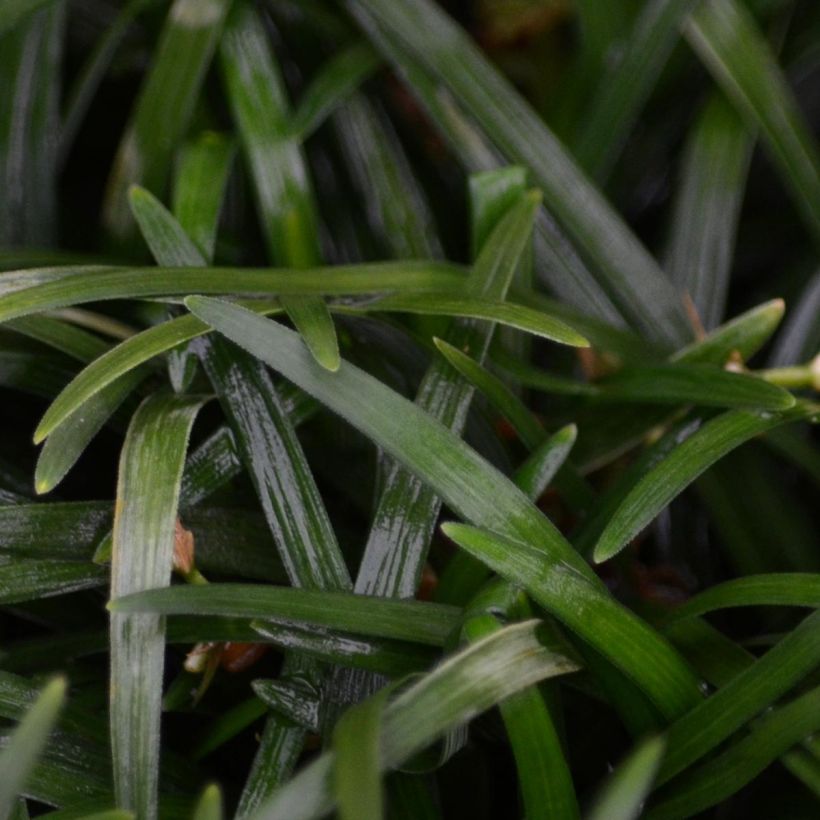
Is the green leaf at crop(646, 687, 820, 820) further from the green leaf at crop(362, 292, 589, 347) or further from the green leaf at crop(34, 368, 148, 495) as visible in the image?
the green leaf at crop(34, 368, 148, 495)

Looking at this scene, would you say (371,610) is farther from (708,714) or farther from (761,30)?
(761,30)

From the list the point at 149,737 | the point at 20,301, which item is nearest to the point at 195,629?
the point at 149,737

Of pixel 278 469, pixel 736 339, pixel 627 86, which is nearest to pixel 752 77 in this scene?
pixel 627 86

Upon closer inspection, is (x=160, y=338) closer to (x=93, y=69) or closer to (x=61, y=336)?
(x=61, y=336)

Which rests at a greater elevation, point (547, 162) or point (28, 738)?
point (547, 162)

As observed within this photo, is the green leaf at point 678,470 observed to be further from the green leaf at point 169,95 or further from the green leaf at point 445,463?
the green leaf at point 169,95

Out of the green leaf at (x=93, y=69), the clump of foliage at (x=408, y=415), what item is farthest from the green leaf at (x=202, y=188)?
the green leaf at (x=93, y=69)

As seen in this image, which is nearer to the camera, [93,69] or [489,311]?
[489,311]
